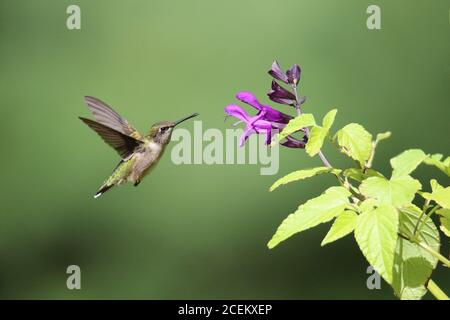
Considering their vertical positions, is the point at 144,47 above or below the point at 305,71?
above

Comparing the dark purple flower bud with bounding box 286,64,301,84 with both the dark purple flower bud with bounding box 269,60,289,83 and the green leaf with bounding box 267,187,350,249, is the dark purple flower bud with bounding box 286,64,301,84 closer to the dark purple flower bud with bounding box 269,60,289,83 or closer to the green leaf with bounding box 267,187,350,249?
the dark purple flower bud with bounding box 269,60,289,83

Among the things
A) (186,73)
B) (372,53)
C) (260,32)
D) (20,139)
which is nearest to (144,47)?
(186,73)

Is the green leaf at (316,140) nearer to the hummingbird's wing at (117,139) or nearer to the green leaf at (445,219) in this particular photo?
the green leaf at (445,219)

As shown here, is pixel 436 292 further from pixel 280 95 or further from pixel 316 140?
pixel 280 95

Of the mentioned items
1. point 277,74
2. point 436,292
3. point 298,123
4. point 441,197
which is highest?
point 277,74

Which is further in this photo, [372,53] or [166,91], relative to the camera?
[372,53]

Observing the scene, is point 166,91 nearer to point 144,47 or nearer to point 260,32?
point 144,47

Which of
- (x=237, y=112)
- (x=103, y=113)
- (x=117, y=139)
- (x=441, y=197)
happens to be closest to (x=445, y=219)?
(x=441, y=197)
